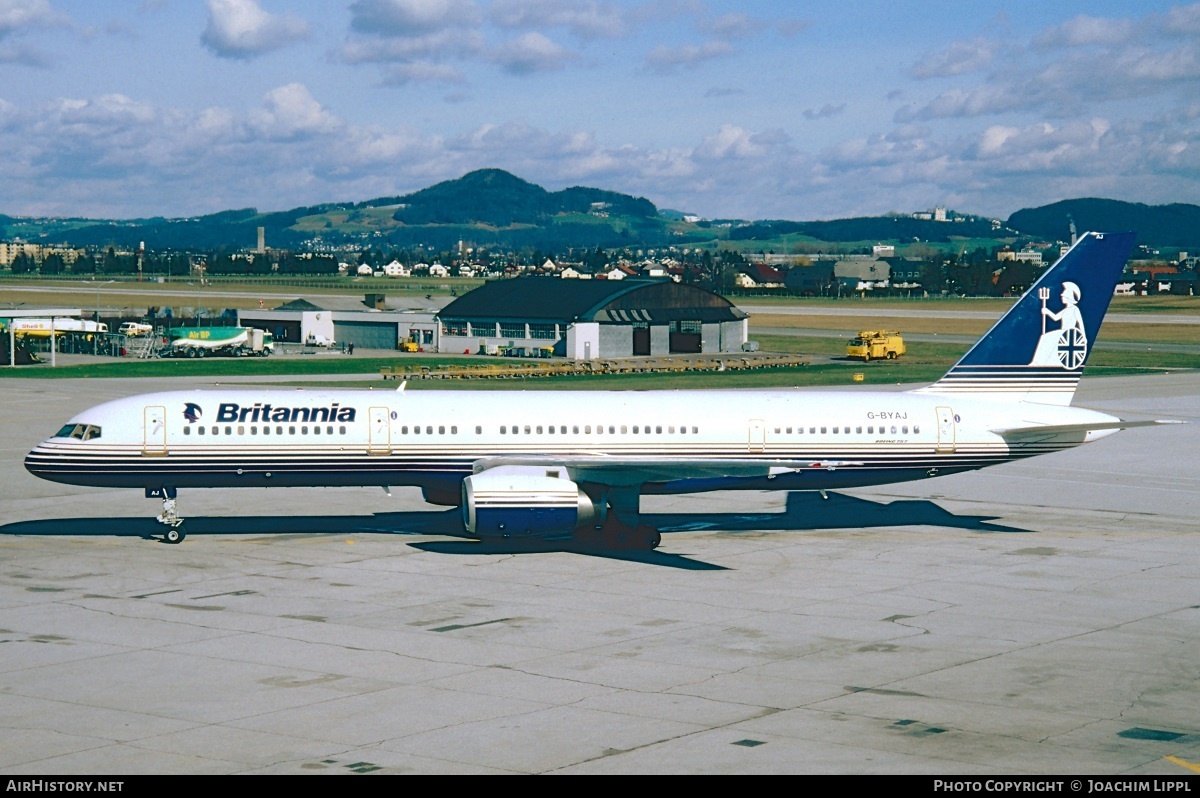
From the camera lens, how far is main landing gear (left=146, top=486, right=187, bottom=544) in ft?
136

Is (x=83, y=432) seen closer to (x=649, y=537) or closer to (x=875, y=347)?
(x=649, y=537)

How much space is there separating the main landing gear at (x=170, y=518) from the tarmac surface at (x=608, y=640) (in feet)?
1.48

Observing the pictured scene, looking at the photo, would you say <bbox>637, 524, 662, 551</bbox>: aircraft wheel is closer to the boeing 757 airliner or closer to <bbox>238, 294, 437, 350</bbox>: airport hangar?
the boeing 757 airliner

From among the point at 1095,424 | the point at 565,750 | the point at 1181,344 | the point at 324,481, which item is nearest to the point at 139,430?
the point at 324,481

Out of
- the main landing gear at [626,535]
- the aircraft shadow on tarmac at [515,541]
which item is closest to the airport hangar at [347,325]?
the aircraft shadow on tarmac at [515,541]

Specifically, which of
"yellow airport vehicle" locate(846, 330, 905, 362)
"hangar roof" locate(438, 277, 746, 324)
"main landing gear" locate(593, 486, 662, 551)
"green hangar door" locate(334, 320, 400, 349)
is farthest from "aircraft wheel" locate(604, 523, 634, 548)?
"green hangar door" locate(334, 320, 400, 349)

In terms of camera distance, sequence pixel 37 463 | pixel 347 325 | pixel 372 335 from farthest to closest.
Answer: pixel 347 325 < pixel 372 335 < pixel 37 463

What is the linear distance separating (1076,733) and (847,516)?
980 inches

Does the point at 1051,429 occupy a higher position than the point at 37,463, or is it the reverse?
the point at 1051,429

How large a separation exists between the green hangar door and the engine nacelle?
104 metres

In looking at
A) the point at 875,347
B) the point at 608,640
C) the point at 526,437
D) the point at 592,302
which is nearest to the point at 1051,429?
the point at 526,437

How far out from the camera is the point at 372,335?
466 feet

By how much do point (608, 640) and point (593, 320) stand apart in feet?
323

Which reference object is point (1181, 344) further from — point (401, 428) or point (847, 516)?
point (401, 428)
